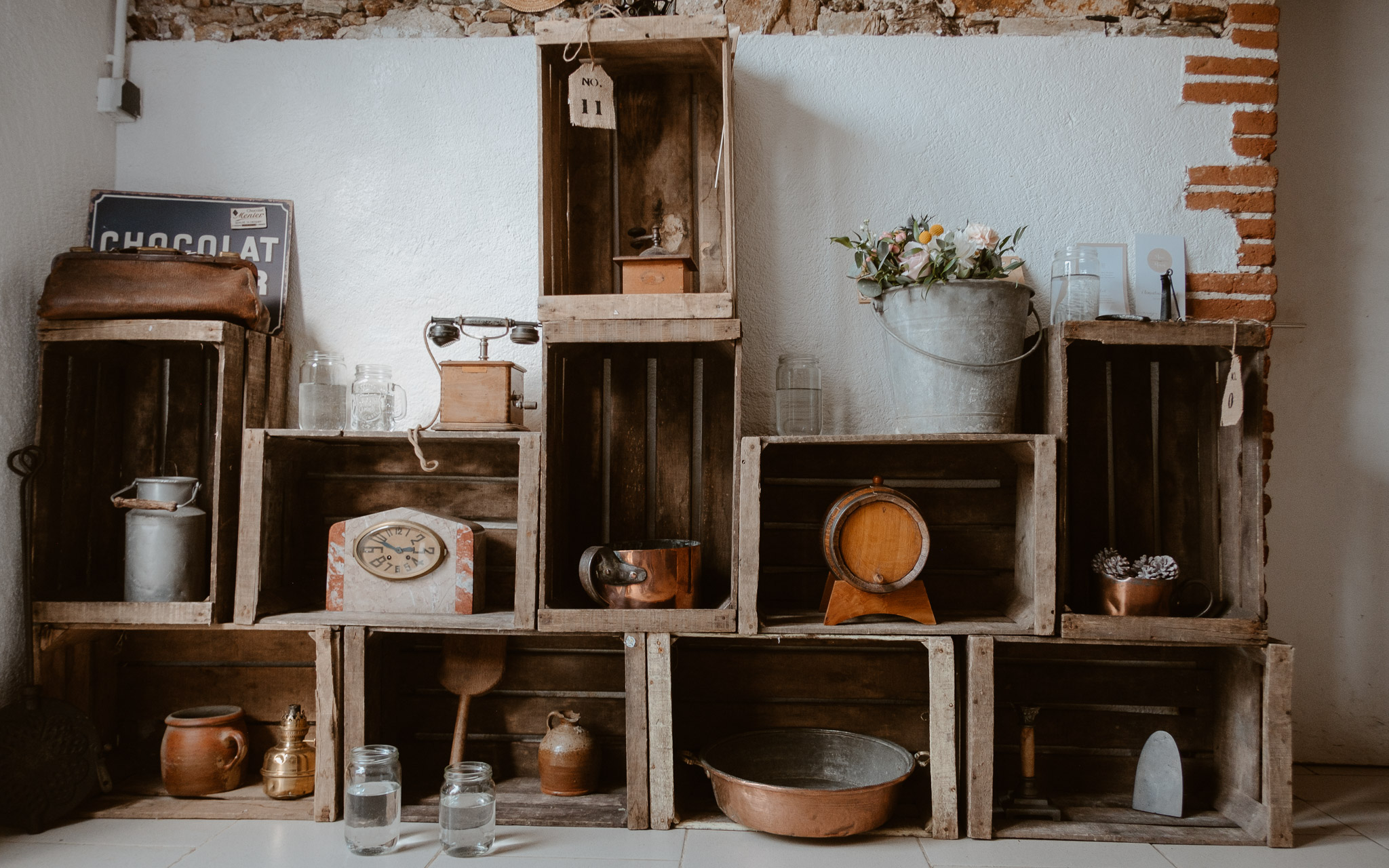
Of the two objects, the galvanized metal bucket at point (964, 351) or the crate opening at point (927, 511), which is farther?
the crate opening at point (927, 511)

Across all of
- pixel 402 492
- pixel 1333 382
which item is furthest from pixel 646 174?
pixel 1333 382

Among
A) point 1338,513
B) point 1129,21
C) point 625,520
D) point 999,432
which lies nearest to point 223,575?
point 625,520

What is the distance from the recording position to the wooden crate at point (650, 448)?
2686mm

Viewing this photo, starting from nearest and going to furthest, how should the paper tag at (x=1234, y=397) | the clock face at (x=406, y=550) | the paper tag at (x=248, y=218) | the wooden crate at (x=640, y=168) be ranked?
the paper tag at (x=1234, y=397) < the clock face at (x=406, y=550) < the wooden crate at (x=640, y=168) < the paper tag at (x=248, y=218)

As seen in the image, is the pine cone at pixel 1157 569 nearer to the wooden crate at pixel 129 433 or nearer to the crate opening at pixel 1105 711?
the crate opening at pixel 1105 711

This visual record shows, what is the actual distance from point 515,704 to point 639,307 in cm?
135

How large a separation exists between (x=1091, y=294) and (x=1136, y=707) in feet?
4.23

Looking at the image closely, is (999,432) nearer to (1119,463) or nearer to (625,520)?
(1119,463)

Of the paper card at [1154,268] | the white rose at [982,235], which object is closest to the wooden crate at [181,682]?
the white rose at [982,235]

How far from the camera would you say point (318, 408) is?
8.42ft

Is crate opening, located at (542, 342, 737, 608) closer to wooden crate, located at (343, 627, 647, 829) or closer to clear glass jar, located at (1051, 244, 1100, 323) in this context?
wooden crate, located at (343, 627, 647, 829)

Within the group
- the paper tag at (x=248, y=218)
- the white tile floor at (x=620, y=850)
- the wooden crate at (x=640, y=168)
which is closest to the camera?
the white tile floor at (x=620, y=850)

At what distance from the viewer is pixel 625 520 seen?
2709mm

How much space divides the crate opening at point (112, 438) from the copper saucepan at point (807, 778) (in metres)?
1.72
